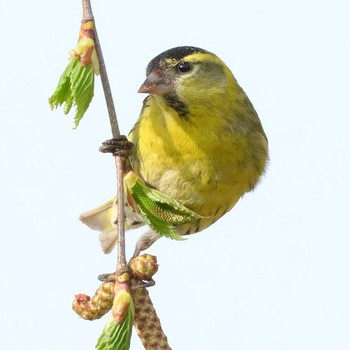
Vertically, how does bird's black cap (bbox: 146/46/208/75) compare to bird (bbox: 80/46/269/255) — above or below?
above

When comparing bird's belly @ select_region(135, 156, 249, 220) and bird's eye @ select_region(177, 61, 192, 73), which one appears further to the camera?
bird's belly @ select_region(135, 156, 249, 220)

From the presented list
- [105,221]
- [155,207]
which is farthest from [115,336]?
[105,221]

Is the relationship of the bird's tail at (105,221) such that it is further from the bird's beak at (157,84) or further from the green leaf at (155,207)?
the green leaf at (155,207)

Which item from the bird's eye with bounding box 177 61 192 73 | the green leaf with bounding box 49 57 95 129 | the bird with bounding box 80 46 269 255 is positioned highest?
the bird's eye with bounding box 177 61 192 73

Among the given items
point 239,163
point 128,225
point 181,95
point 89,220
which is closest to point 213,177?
point 239,163

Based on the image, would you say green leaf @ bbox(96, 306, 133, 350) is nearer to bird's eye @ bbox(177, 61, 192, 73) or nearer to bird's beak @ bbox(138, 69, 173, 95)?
bird's beak @ bbox(138, 69, 173, 95)

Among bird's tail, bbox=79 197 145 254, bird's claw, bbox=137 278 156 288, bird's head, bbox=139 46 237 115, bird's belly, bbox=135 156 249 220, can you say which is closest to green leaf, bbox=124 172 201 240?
bird's claw, bbox=137 278 156 288

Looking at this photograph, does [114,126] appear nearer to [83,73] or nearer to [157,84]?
[83,73]
